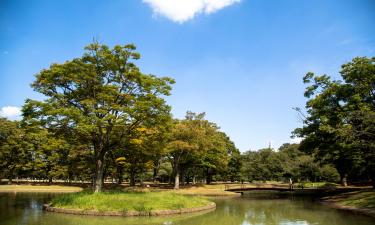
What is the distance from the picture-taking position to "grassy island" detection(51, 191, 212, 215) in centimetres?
2403

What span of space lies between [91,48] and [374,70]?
96.4ft

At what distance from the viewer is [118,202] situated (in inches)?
969

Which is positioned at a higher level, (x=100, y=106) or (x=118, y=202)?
(x=100, y=106)

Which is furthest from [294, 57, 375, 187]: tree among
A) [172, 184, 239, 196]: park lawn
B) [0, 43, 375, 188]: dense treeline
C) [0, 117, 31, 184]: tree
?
[0, 117, 31, 184]: tree

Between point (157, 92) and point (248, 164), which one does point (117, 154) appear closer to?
point (157, 92)

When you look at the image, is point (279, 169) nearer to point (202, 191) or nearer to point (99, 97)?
point (202, 191)

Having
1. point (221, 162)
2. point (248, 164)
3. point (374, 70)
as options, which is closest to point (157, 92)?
point (374, 70)

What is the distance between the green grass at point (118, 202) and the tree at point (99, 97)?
2.98m

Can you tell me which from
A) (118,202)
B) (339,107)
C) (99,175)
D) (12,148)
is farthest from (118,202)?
(12,148)

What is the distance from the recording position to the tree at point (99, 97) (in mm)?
27672

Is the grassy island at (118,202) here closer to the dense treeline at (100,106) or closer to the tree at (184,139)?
the dense treeline at (100,106)

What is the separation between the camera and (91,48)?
1129 inches

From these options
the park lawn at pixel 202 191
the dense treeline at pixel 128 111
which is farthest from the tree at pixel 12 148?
the park lawn at pixel 202 191

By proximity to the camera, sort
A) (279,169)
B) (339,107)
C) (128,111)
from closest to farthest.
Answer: (128,111), (339,107), (279,169)
